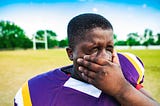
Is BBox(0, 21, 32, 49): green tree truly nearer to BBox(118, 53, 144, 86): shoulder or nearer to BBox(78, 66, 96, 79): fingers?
BBox(118, 53, 144, 86): shoulder

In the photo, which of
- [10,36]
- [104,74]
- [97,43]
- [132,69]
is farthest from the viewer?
[10,36]

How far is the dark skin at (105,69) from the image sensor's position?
24.2 inches

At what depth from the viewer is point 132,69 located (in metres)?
0.86

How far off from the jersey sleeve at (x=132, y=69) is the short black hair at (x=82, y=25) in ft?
0.47

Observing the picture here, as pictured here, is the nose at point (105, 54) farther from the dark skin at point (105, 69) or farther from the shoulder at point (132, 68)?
the shoulder at point (132, 68)

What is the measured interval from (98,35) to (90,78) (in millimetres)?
148

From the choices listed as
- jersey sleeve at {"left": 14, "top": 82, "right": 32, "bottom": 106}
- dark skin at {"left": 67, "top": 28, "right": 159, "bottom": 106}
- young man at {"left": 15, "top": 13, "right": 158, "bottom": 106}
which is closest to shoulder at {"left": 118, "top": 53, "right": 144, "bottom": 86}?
young man at {"left": 15, "top": 13, "right": 158, "bottom": 106}

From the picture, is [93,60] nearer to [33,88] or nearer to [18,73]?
[33,88]

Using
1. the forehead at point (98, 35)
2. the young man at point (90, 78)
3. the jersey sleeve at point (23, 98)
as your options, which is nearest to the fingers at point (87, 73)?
the young man at point (90, 78)

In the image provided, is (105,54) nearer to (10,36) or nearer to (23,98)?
(23,98)

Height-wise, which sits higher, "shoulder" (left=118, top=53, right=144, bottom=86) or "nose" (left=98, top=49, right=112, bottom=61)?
"nose" (left=98, top=49, right=112, bottom=61)

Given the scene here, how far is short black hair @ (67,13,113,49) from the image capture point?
2.51ft

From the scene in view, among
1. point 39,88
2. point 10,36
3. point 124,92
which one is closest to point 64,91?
point 39,88

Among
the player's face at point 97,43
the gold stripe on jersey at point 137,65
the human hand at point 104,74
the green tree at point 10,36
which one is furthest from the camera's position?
the green tree at point 10,36
